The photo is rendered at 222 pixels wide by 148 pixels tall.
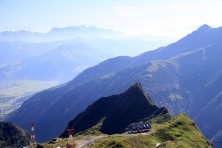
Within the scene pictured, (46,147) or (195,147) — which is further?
(195,147)

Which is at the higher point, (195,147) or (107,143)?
(107,143)

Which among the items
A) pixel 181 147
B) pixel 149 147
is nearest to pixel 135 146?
pixel 149 147

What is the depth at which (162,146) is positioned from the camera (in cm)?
17338

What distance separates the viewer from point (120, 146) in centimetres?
17088

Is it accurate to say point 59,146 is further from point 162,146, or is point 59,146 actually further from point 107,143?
point 162,146

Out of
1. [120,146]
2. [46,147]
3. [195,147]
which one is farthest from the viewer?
[195,147]

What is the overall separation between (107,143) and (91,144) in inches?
454

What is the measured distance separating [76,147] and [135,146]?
29974 mm

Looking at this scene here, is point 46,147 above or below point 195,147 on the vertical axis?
above

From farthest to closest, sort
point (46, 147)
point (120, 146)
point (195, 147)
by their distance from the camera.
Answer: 1. point (195, 147)
2. point (46, 147)
3. point (120, 146)

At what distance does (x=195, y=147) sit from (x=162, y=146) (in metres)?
33.2

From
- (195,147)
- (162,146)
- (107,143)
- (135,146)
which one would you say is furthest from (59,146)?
(195,147)

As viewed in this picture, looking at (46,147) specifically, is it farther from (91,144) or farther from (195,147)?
(195,147)

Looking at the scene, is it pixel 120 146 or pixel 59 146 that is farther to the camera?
pixel 59 146
